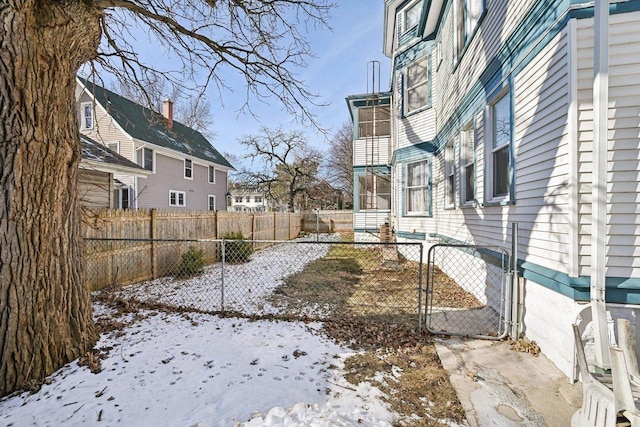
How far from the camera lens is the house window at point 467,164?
5699mm

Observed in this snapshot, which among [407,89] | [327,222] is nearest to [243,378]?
[407,89]

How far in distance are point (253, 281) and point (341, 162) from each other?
27566mm

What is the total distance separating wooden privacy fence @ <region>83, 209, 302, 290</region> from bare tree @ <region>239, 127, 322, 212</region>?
695 inches

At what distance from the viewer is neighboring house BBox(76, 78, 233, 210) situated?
47.7ft

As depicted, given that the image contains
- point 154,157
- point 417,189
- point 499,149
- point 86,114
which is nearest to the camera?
point 499,149

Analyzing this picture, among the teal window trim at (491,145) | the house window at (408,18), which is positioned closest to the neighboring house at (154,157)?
the house window at (408,18)

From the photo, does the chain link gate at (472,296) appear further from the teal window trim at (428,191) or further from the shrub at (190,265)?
the shrub at (190,265)

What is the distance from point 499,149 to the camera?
4422 mm

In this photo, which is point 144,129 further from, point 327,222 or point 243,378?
point 243,378

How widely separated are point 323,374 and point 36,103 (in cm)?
371

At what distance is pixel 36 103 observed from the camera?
2678 mm

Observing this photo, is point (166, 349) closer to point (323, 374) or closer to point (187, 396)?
point (187, 396)

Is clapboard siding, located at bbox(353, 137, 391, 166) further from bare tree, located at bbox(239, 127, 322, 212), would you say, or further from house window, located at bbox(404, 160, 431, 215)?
bare tree, located at bbox(239, 127, 322, 212)

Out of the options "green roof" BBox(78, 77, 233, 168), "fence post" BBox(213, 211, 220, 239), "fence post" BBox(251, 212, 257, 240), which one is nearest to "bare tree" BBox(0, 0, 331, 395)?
"fence post" BBox(213, 211, 220, 239)
